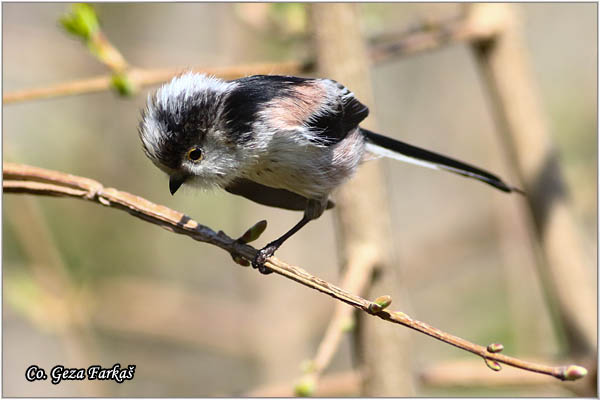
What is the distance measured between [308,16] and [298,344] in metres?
2.39

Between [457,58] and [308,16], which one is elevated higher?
[457,58]

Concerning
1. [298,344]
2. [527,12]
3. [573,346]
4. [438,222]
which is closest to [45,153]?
[298,344]

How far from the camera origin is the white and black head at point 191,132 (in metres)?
2.07

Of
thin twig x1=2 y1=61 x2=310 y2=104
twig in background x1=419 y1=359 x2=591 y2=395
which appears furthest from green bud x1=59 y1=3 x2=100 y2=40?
twig in background x1=419 y1=359 x2=591 y2=395

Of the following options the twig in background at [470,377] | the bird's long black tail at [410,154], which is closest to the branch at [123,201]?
the bird's long black tail at [410,154]

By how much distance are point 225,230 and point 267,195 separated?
7.85 ft

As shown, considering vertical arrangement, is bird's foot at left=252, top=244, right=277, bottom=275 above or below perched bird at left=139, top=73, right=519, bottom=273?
below

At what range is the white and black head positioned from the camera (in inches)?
81.4

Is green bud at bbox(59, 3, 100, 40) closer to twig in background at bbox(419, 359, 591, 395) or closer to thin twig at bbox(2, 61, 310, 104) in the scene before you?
thin twig at bbox(2, 61, 310, 104)

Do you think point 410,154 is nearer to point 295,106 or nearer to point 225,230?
point 295,106

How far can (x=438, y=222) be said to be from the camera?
5539 millimetres

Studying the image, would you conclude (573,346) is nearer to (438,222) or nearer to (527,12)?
(438,222)

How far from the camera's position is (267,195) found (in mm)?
2438

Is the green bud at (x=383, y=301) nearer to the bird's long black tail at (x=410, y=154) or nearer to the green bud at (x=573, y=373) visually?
the green bud at (x=573, y=373)
